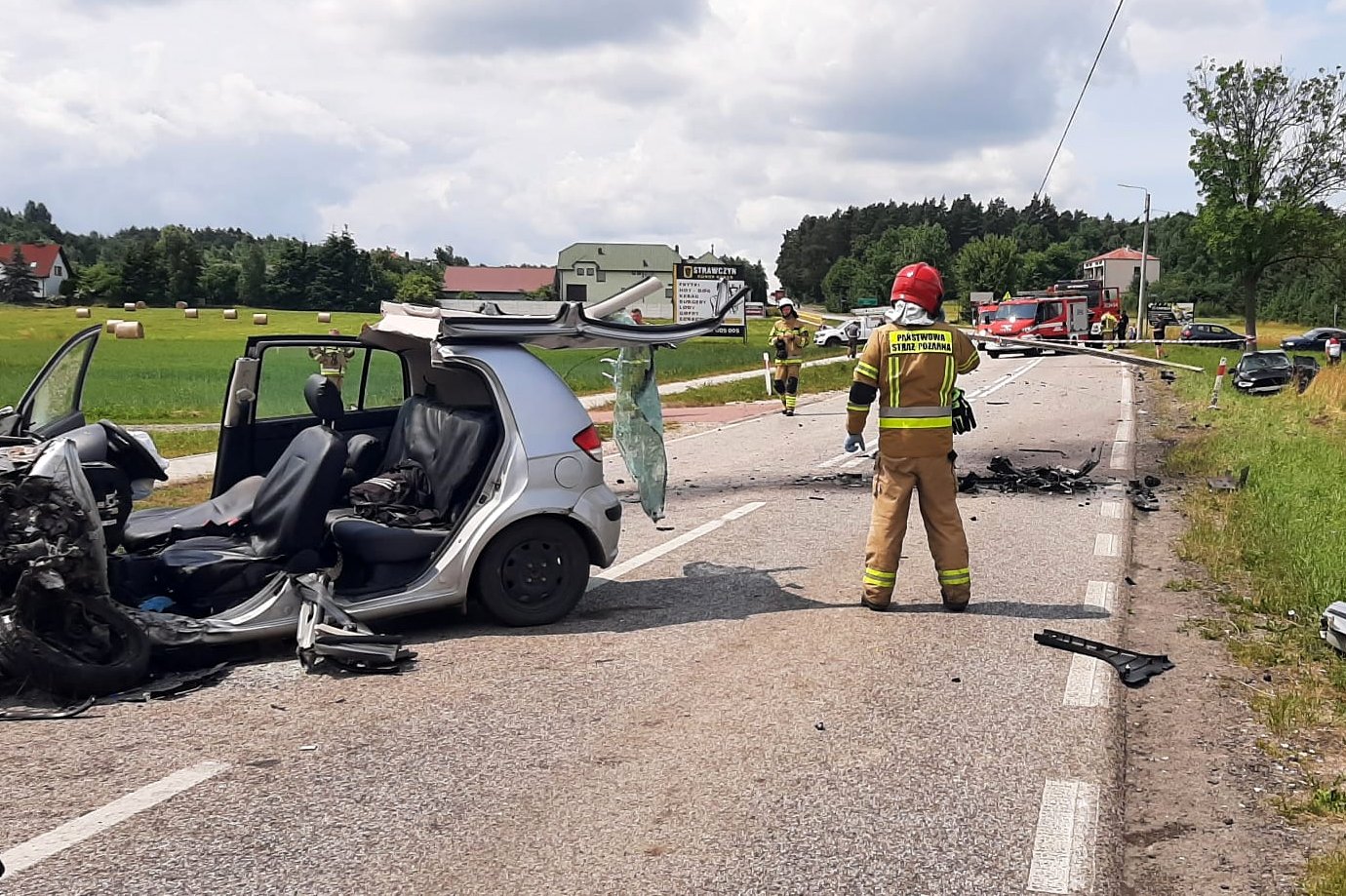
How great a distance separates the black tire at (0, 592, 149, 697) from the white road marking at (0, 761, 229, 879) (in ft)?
3.38

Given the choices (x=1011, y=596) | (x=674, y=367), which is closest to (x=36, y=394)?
(x=1011, y=596)

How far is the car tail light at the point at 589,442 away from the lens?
22.6ft

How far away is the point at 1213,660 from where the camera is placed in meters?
6.10

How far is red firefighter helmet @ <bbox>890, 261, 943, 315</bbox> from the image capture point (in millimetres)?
7223

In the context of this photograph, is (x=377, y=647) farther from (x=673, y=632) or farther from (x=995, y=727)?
(x=995, y=727)

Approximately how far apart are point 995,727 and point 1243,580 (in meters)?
3.69

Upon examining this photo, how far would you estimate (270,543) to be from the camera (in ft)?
21.0

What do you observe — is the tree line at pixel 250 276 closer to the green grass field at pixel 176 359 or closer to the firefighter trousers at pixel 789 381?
the green grass field at pixel 176 359

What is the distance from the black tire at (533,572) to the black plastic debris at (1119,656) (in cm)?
249

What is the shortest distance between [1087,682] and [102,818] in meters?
4.12

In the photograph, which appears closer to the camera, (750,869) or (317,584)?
(750,869)

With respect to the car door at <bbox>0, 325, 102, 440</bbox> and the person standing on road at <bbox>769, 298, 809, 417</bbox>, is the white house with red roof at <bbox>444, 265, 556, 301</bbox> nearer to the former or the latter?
the person standing on road at <bbox>769, 298, 809, 417</bbox>

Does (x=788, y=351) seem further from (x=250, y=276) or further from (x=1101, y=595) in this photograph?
(x=250, y=276)

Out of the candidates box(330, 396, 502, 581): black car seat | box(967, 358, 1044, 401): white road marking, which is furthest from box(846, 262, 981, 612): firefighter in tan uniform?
box(967, 358, 1044, 401): white road marking
